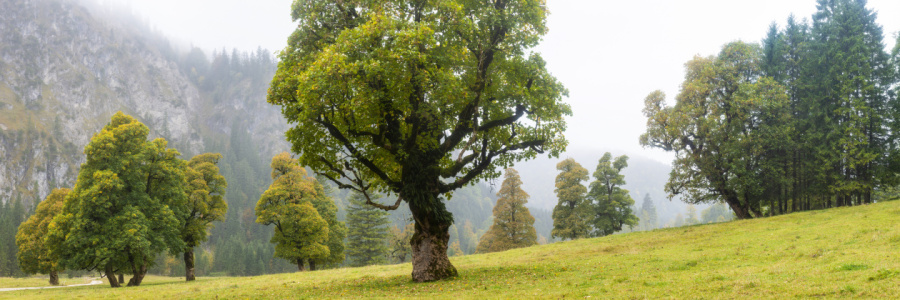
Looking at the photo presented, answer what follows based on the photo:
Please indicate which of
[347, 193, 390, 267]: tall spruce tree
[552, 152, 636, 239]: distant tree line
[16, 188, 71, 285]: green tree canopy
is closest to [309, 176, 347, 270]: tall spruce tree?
[347, 193, 390, 267]: tall spruce tree

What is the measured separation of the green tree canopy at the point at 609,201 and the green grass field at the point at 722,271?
1966 cm

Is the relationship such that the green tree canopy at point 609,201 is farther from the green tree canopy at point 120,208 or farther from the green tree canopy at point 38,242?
the green tree canopy at point 38,242

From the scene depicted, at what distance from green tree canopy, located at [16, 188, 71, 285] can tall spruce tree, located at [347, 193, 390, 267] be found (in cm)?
2935

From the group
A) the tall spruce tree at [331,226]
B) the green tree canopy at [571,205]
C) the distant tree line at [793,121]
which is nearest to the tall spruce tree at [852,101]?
the distant tree line at [793,121]

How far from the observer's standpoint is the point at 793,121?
33500mm

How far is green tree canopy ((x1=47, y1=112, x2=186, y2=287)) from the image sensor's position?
29000 mm

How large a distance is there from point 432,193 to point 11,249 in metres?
101

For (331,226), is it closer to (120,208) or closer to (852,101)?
(120,208)

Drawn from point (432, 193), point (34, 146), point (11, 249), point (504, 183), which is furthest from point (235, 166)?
point (432, 193)

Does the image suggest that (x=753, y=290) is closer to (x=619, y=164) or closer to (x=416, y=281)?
(x=416, y=281)

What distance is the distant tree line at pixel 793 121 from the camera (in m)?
32.8

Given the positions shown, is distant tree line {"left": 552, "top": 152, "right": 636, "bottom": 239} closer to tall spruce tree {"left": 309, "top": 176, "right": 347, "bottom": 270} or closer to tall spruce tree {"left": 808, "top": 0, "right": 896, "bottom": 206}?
tall spruce tree {"left": 808, "top": 0, "right": 896, "bottom": 206}

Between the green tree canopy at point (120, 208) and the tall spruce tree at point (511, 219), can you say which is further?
the tall spruce tree at point (511, 219)

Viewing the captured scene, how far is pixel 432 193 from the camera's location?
60.2 ft
